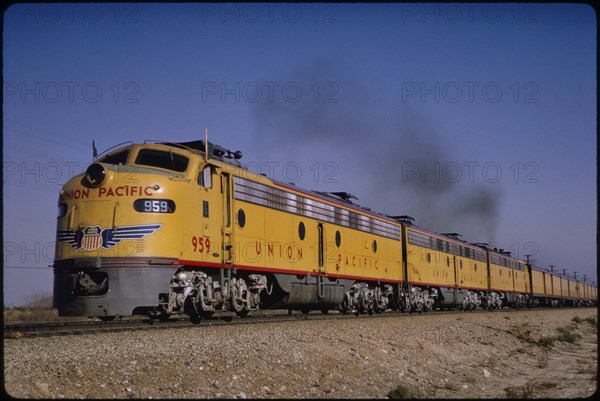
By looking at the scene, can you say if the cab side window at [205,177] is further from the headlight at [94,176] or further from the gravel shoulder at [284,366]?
the gravel shoulder at [284,366]

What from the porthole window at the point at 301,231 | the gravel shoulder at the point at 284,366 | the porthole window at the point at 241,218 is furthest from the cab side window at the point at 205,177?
the porthole window at the point at 301,231

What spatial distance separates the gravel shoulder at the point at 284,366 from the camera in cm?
828

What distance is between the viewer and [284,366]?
405 inches

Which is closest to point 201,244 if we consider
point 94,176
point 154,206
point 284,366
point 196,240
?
point 196,240

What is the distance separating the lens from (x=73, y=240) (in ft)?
43.8

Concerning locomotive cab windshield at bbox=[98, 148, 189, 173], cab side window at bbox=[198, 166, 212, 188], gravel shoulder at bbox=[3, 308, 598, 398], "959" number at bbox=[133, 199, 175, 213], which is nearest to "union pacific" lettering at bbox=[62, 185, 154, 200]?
"959" number at bbox=[133, 199, 175, 213]

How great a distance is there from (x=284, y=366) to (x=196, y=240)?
491 cm

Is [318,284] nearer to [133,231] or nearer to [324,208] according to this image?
[324,208]

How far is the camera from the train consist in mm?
12953

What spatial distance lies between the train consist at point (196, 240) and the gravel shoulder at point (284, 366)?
3.51 ft

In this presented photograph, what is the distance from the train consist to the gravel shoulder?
107 cm

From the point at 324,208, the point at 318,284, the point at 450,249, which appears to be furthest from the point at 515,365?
the point at 450,249

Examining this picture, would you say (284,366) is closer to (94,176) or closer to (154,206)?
(154,206)

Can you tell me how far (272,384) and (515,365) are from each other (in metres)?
9.48
